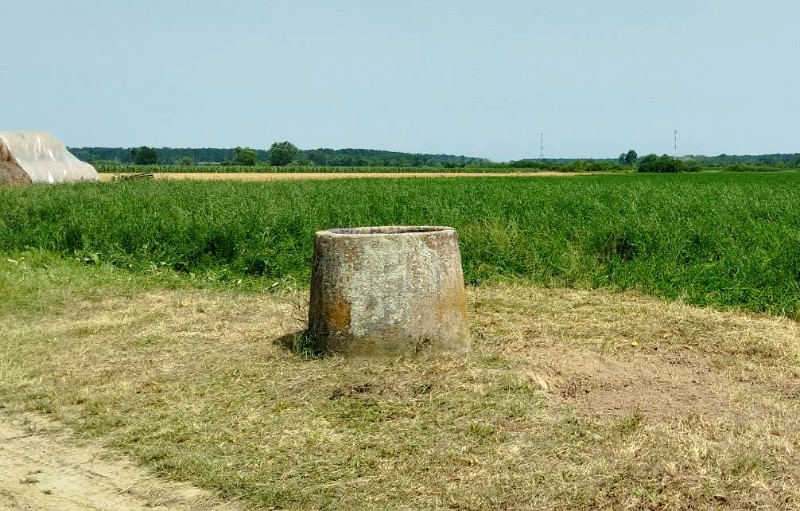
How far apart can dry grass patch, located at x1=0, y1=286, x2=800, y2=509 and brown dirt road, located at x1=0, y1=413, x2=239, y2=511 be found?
0.46 feet

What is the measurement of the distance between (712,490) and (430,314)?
2592 millimetres

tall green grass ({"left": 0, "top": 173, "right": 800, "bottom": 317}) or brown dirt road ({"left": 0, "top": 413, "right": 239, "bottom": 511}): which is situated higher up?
tall green grass ({"left": 0, "top": 173, "right": 800, "bottom": 317})

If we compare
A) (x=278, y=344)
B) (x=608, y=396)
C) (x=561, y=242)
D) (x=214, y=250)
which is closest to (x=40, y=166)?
(x=214, y=250)

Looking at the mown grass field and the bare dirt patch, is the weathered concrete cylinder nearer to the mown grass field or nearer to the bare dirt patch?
the mown grass field

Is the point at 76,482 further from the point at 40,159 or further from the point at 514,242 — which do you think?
the point at 40,159

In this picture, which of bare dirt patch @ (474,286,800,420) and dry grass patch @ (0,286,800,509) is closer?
dry grass patch @ (0,286,800,509)

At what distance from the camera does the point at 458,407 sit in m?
4.95

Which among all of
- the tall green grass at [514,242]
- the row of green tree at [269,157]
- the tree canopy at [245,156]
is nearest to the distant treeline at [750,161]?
the row of green tree at [269,157]

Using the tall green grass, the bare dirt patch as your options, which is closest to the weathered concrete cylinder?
the bare dirt patch

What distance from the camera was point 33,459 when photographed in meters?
4.49

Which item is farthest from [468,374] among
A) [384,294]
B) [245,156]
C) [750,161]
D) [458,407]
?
[750,161]

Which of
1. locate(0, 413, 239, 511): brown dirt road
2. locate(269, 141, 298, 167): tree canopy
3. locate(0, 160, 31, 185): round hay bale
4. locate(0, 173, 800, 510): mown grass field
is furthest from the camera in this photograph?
locate(269, 141, 298, 167): tree canopy

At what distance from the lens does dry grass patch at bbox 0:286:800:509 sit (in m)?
3.94

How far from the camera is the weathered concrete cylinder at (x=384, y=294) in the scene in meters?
5.88
